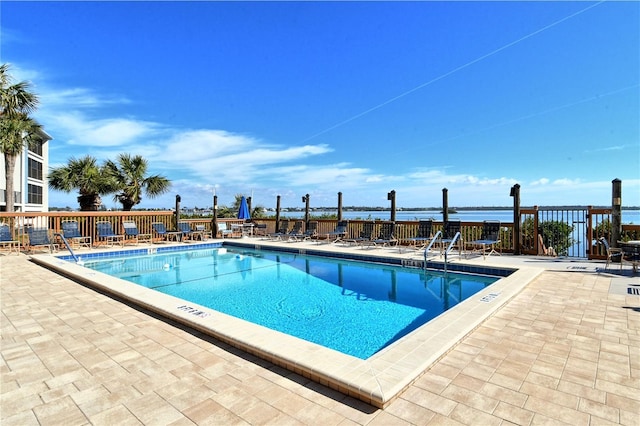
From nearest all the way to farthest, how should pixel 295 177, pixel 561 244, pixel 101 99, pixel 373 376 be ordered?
pixel 373 376
pixel 561 244
pixel 101 99
pixel 295 177

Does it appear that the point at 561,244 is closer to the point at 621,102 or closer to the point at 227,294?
the point at 621,102

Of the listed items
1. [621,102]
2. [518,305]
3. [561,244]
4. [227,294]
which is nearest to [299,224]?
[227,294]

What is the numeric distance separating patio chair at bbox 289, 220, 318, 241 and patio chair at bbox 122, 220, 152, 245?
5014mm

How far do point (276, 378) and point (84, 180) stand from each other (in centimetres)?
1616

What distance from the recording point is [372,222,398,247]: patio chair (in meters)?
9.82

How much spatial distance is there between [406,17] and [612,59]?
19.3 feet

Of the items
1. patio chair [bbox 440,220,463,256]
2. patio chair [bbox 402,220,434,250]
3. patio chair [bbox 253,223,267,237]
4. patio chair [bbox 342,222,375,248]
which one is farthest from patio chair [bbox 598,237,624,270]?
patio chair [bbox 253,223,267,237]

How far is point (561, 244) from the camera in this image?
9.23 m

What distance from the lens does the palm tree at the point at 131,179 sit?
47.1ft

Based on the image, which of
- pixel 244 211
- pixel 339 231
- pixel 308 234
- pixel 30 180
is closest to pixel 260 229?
pixel 244 211

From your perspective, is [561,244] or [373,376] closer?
[373,376]

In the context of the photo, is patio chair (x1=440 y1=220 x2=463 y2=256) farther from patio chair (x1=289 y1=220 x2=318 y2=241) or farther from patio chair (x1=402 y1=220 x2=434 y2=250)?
patio chair (x1=289 y1=220 x2=318 y2=241)

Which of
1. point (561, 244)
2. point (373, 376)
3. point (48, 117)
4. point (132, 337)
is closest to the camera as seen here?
point (373, 376)

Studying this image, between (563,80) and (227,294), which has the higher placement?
(563,80)
